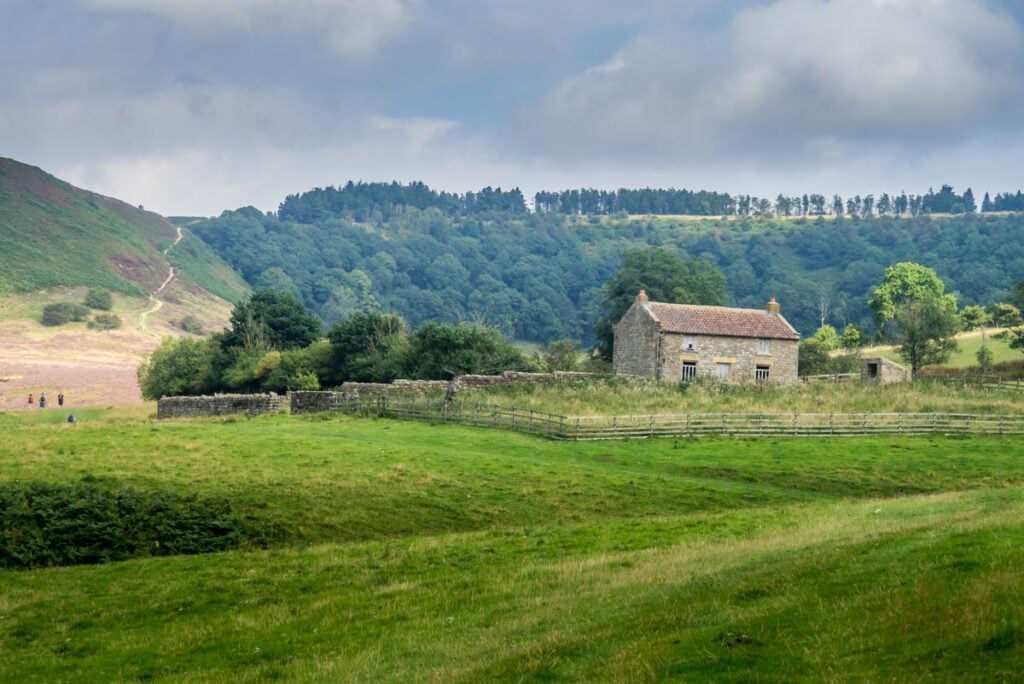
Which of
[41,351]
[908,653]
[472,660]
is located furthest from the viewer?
[41,351]

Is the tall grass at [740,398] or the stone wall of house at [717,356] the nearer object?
the tall grass at [740,398]

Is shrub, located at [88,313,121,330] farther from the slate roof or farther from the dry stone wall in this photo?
the slate roof

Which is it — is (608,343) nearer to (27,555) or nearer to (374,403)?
(374,403)

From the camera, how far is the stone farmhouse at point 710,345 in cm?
6850

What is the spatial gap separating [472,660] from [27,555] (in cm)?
1448

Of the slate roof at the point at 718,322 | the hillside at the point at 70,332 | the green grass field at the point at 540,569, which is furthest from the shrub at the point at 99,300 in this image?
the green grass field at the point at 540,569

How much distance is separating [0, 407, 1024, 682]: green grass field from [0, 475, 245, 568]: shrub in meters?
1.09

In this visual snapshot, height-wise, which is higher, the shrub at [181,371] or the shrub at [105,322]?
the shrub at [105,322]

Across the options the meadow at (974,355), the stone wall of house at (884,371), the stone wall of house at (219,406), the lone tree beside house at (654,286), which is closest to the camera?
the stone wall of house at (219,406)

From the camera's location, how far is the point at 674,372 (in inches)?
2699

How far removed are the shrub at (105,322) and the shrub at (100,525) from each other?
5291 inches

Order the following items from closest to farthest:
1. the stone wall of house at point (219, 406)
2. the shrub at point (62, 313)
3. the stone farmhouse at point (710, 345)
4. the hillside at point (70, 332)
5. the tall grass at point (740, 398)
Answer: the tall grass at point (740, 398) < the stone wall of house at point (219, 406) < the stone farmhouse at point (710, 345) < the hillside at point (70, 332) < the shrub at point (62, 313)

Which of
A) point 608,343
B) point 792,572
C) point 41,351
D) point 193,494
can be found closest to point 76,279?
point 41,351

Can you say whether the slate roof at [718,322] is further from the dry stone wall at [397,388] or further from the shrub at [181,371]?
the shrub at [181,371]
